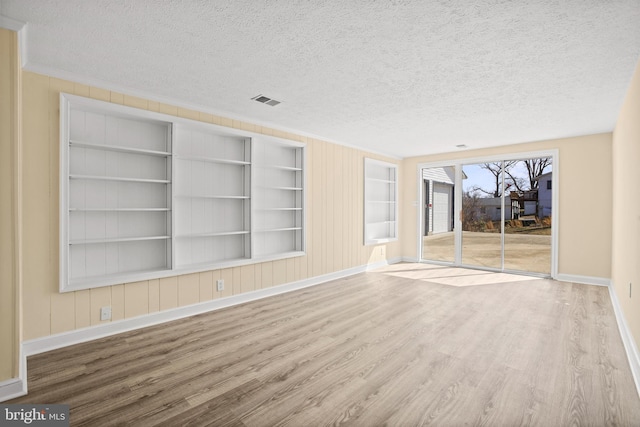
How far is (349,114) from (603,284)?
4951 millimetres

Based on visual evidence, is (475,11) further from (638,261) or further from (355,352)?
(355,352)

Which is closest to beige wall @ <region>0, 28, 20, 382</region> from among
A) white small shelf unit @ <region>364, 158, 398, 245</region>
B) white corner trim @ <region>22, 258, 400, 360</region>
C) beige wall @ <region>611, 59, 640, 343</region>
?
white corner trim @ <region>22, 258, 400, 360</region>

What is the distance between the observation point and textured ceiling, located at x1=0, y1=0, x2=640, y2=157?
77.4 inches

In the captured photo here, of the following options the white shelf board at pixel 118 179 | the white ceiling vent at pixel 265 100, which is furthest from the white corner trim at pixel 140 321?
the white ceiling vent at pixel 265 100

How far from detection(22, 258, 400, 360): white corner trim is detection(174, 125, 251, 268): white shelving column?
521 millimetres

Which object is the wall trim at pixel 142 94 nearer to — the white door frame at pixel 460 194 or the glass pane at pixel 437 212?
the white door frame at pixel 460 194

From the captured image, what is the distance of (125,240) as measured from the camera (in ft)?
10.4

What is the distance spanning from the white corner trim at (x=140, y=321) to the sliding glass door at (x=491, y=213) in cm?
372

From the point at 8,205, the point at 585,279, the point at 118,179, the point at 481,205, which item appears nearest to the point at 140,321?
the point at 118,179

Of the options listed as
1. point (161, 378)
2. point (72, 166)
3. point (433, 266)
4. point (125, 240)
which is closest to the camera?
point (161, 378)

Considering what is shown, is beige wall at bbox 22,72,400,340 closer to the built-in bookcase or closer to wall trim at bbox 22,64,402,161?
wall trim at bbox 22,64,402,161

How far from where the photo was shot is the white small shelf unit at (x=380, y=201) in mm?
6543

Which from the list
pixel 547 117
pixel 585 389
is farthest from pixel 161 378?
pixel 547 117

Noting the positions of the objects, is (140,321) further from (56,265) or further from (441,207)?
(441,207)
